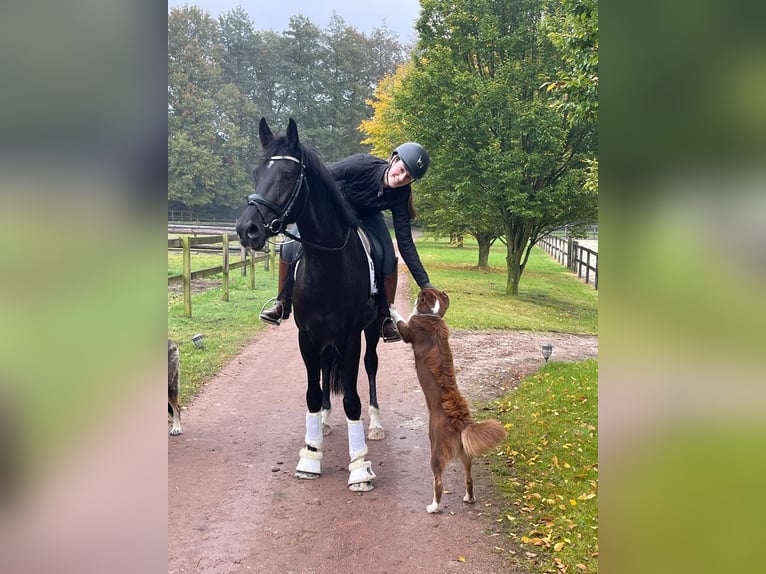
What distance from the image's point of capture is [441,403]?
388cm

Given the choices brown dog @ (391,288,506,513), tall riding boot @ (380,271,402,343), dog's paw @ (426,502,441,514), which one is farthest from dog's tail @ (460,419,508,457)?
tall riding boot @ (380,271,402,343)

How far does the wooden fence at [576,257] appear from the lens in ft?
66.6

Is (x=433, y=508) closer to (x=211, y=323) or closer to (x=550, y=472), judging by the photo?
(x=550, y=472)

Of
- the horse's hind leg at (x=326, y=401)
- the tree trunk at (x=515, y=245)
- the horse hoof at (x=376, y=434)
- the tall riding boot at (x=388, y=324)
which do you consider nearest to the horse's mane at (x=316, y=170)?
the tall riding boot at (x=388, y=324)

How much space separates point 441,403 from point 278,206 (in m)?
1.84

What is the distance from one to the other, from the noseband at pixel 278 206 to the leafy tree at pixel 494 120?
35.0 feet

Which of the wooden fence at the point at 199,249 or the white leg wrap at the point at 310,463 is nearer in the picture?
the white leg wrap at the point at 310,463

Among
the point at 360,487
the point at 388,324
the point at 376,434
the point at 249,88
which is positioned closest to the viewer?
the point at 360,487

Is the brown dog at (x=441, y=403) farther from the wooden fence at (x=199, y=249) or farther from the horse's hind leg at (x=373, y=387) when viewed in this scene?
the wooden fence at (x=199, y=249)

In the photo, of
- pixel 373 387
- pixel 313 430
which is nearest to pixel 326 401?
pixel 373 387
